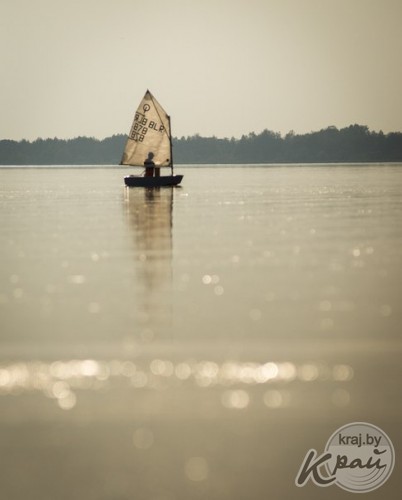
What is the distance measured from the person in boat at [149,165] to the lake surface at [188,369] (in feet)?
164

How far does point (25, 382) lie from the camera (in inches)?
474

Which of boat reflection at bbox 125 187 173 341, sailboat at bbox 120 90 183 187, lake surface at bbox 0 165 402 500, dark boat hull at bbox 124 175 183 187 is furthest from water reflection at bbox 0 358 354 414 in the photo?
sailboat at bbox 120 90 183 187

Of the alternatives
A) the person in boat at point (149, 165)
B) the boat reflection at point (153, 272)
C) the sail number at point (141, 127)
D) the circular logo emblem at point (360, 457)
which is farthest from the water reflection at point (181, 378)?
the sail number at point (141, 127)

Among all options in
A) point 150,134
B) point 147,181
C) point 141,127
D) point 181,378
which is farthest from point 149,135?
point 181,378

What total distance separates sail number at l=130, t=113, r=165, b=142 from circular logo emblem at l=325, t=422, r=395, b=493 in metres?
73.9

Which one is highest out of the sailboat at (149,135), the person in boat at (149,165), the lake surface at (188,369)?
the sailboat at (149,135)

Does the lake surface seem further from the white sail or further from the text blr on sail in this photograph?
the text blr on sail

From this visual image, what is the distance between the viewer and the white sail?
270 ft

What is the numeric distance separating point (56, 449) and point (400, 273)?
15.4 metres

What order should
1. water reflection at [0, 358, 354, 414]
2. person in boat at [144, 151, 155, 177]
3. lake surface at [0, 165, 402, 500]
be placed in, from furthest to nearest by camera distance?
1. person in boat at [144, 151, 155, 177]
2. water reflection at [0, 358, 354, 414]
3. lake surface at [0, 165, 402, 500]

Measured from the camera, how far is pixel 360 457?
9.35 metres

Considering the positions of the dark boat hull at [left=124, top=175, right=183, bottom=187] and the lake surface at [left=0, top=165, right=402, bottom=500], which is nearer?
the lake surface at [left=0, top=165, right=402, bottom=500]

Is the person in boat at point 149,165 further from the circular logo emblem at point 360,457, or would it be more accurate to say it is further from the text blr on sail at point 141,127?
the circular logo emblem at point 360,457

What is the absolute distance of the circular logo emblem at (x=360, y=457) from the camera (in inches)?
350
